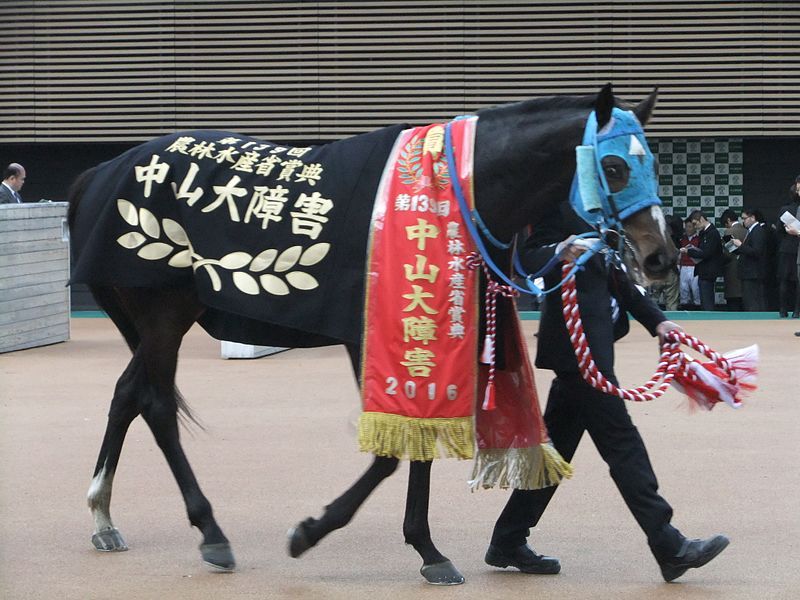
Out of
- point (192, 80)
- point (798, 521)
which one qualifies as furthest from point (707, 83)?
point (798, 521)

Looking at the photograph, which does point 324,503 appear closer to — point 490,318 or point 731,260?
point 490,318

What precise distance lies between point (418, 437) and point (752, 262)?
13798 millimetres

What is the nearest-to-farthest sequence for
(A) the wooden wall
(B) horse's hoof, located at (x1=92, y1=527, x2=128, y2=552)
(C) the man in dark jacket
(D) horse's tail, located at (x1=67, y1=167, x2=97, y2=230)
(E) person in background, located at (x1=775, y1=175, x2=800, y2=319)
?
(B) horse's hoof, located at (x1=92, y1=527, x2=128, y2=552) < (D) horse's tail, located at (x1=67, y1=167, x2=97, y2=230) < (E) person in background, located at (x1=775, y1=175, x2=800, y2=319) < (C) the man in dark jacket < (A) the wooden wall

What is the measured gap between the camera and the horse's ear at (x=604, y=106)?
4613 mm

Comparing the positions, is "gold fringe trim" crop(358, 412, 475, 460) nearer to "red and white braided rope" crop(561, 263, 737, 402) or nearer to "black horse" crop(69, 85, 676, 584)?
"black horse" crop(69, 85, 676, 584)

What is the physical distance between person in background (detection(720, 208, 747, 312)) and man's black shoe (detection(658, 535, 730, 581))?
1357 cm

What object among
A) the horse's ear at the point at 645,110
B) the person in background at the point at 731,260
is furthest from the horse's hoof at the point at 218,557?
the person in background at the point at 731,260

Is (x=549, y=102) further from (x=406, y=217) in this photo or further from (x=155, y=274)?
(x=155, y=274)

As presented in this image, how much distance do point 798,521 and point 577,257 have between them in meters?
1.99

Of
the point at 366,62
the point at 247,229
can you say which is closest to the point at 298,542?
the point at 247,229

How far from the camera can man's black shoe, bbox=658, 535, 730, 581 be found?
491cm

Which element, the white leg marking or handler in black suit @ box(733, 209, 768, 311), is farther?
handler in black suit @ box(733, 209, 768, 311)

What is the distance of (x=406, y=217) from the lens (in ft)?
16.1

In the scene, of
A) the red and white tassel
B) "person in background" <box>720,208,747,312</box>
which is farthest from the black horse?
"person in background" <box>720,208,747,312</box>
